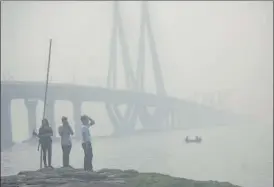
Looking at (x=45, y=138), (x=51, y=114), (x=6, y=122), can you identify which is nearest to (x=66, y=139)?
(x=45, y=138)

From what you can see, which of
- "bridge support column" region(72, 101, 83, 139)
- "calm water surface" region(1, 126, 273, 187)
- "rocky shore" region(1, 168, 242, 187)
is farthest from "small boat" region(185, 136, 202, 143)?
"rocky shore" region(1, 168, 242, 187)

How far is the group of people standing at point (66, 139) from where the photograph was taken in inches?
321

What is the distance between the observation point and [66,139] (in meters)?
8.34

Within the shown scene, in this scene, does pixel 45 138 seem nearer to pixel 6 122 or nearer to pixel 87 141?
pixel 87 141

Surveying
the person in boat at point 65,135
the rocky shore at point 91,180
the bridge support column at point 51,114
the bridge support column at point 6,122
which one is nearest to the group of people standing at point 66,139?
the person in boat at point 65,135

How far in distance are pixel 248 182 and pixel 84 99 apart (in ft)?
17.1

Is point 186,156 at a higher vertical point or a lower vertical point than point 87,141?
lower

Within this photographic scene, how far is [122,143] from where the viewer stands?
46.5 ft

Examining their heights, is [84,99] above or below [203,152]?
above

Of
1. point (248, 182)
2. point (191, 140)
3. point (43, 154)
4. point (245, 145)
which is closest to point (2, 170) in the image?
point (43, 154)

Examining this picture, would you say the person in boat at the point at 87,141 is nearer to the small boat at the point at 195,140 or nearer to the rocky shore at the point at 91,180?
the rocky shore at the point at 91,180

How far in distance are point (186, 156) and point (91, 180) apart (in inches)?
306

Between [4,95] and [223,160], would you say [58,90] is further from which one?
[223,160]

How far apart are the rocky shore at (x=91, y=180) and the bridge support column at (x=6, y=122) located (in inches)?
207
